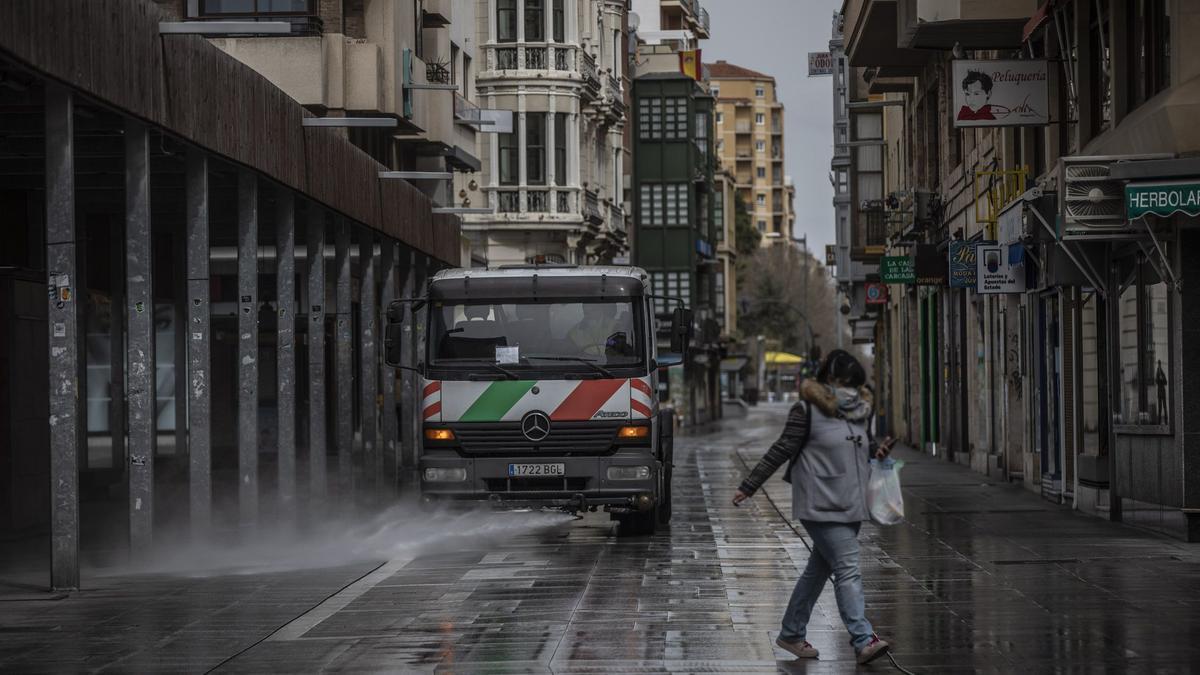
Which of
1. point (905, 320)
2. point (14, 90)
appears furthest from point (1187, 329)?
point (905, 320)

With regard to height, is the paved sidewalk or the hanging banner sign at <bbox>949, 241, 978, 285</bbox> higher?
the hanging banner sign at <bbox>949, 241, 978, 285</bbox>

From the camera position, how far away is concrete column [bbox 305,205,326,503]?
24.7 m

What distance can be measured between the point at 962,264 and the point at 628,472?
12149 mm

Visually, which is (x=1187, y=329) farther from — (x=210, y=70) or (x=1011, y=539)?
(x=210, y=70)

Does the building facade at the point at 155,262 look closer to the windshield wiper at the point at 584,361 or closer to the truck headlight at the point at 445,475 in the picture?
the truck headlight at the point at 445,475

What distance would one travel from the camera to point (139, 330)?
17.5m

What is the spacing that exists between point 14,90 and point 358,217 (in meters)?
11.7

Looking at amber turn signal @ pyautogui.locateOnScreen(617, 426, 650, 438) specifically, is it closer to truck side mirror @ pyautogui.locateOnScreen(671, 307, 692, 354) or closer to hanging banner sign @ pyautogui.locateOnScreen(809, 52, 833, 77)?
truck side mirror @ pyautogui.locateOnScreen(671, 307, 692, 354)

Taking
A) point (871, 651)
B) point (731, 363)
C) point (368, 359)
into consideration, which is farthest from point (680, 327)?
point (731, 363)

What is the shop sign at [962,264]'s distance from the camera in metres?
30.1

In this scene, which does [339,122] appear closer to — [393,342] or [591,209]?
[393,342]

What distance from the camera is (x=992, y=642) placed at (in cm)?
1158

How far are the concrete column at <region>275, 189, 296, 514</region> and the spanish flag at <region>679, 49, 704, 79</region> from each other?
64579mm

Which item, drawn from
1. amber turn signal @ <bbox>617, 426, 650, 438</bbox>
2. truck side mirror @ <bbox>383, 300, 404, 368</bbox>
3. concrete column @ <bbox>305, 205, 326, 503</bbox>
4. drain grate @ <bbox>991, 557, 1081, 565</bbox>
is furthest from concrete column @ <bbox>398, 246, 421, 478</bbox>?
drain grate @ <bbox>991, 557, 1081, 565</bbox>
